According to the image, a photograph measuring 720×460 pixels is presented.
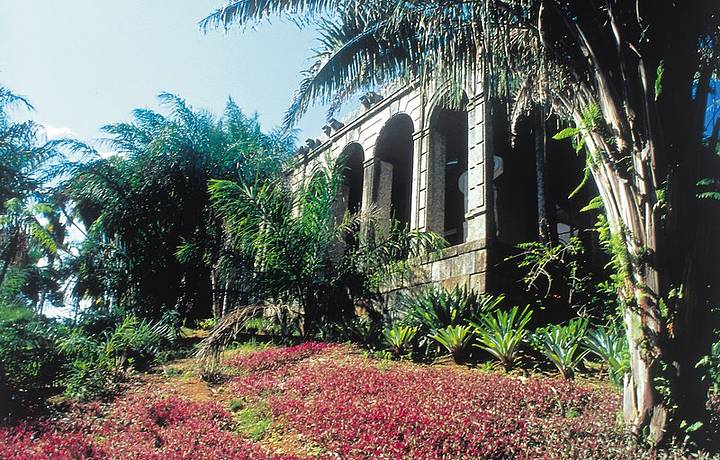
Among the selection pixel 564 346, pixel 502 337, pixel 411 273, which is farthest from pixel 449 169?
pixel 564 346

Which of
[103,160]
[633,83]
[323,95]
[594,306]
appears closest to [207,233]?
[103,160]

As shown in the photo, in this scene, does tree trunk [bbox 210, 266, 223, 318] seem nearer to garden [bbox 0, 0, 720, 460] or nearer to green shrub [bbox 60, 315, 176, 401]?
garden [bbox 0, 0, 720, 460]

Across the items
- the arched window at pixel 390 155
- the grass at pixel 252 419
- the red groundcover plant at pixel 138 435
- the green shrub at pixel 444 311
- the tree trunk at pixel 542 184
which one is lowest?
the red groundcover plant at pixel 138 435

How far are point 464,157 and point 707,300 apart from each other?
10.9 metres

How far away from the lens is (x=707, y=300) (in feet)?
12.6

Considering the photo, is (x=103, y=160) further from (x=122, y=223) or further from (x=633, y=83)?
(x=633, y=83)

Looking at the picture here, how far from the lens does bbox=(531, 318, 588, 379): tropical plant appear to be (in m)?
5.93

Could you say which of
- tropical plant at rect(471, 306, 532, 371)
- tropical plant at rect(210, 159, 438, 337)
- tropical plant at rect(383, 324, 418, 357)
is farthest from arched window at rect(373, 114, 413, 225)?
tropical plant at rect(471, 306, 532, 371)

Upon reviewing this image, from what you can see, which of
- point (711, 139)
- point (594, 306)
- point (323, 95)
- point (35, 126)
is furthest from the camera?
point (35, 126)

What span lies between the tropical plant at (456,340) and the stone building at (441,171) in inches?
45.8

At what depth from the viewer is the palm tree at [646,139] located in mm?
3807

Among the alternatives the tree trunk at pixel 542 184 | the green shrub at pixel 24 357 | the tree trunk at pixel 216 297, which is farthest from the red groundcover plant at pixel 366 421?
the tree trunk at pixel 216 297

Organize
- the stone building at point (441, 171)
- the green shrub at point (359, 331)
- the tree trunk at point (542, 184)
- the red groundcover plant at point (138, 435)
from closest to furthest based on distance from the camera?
the red groundcover plant at point (138, 435)
the green shrub at point (359, 331)
the stone building at point (441, 171)
the tree trunk at point (542, 184)

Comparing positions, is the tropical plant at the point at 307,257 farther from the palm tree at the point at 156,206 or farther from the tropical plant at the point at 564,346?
the tropical plant at the point at 564,346
